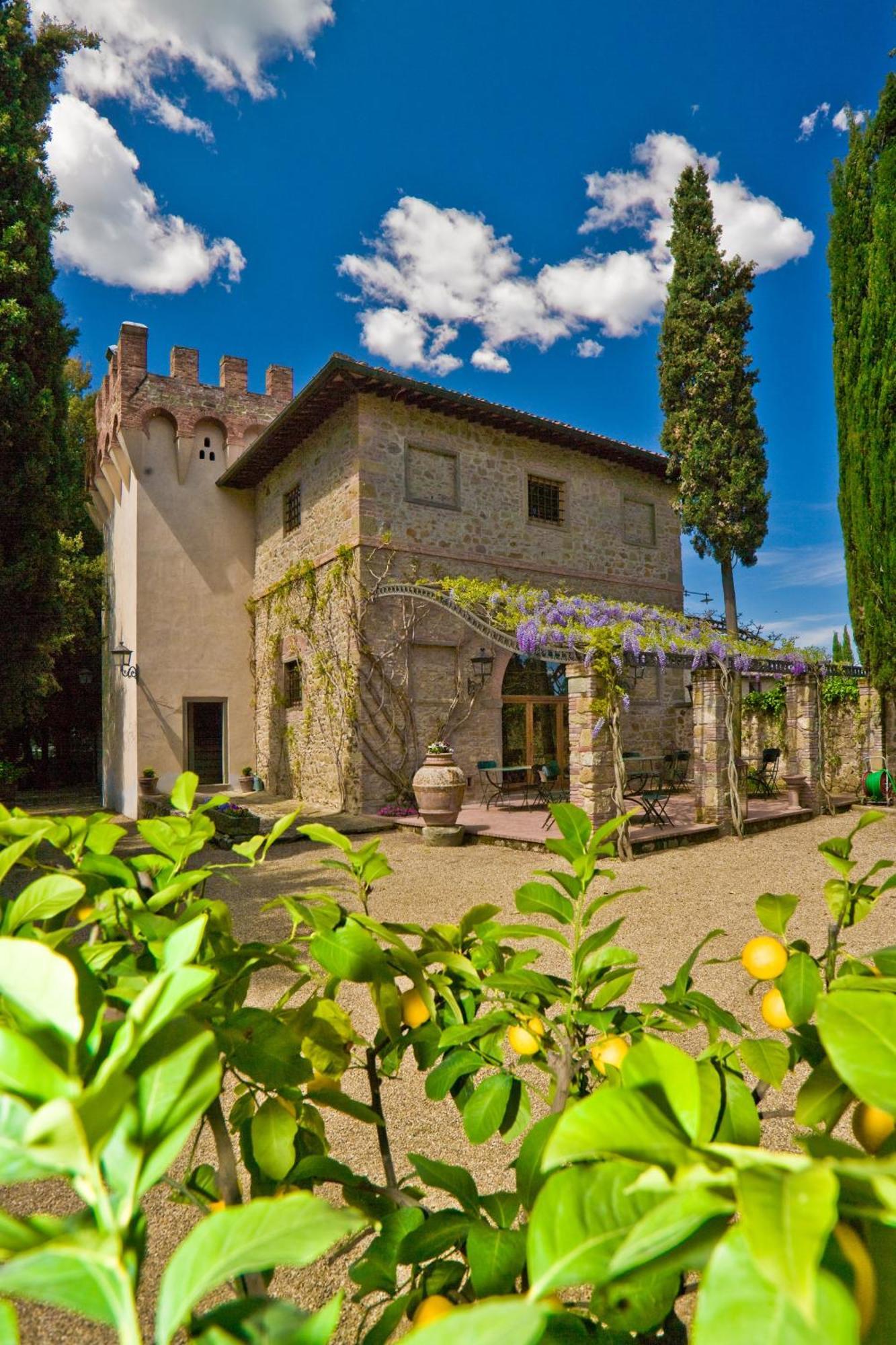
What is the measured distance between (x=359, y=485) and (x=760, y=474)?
9.89 meters

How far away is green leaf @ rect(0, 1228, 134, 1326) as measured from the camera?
1.19 ft

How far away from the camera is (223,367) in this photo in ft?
47.8

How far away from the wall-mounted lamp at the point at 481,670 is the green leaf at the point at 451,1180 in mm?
11436

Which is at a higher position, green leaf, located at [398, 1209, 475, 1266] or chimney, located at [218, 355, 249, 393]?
chimney, located at [218, 355, 249, 393]

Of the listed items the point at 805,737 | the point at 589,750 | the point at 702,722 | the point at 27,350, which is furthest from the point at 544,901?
the point at 805,737

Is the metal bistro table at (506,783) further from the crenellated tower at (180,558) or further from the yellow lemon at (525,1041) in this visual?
the yellow lemon at (525,1041)

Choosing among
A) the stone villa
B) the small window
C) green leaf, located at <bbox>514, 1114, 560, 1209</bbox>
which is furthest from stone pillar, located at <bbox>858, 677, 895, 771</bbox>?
green leaf, located at <bbox>514, 1114, 560, 1209</bbox>

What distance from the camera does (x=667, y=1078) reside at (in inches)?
18.0

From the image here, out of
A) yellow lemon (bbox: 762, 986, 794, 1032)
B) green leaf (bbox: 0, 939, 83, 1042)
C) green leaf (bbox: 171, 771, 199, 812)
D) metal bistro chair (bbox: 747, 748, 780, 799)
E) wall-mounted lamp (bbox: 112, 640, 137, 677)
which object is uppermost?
wall-mounted lamp (bbox: 112, 640, 137, 677)

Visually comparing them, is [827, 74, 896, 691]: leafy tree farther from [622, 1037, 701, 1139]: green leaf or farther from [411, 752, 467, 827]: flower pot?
[622, 1037, 701, 1139]: green leaf

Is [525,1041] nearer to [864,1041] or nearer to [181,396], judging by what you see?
[864,1041]

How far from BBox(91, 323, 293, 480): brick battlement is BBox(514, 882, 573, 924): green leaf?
15.2m

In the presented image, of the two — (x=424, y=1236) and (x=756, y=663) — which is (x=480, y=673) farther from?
(x=424, y=1236)

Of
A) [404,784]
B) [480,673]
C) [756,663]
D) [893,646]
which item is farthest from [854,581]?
[404,784]
